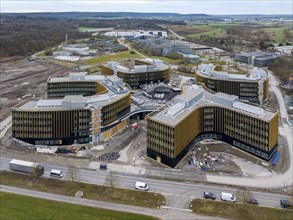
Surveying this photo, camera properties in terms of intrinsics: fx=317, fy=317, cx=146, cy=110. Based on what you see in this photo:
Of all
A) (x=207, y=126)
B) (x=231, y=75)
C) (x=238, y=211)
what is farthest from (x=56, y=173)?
(x=231, y=75)

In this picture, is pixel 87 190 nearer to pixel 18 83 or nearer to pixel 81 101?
pixel 81 101

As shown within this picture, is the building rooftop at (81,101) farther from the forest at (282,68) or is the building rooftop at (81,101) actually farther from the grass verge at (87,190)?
the forest at (282,68)

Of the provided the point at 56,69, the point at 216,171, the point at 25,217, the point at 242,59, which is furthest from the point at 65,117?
the point at 242,59

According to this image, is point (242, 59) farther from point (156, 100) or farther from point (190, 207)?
point (190, 207)

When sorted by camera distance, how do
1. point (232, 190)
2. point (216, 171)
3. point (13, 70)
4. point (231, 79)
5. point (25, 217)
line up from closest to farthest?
point (25, 217) < point (232, 190) < point (216, 171) < point (231, 79) < point (13, 70)

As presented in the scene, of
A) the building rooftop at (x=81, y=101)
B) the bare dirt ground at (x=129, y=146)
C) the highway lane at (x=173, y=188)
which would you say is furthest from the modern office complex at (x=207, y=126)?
the building rooftop at (x=81, y=101)

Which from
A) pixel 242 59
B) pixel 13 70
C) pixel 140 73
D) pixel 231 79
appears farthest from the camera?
pixel 242 59

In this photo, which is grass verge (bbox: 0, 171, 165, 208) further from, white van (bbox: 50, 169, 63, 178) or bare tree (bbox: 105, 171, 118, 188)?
white van (bbox: 50, 169, 63, 178)
